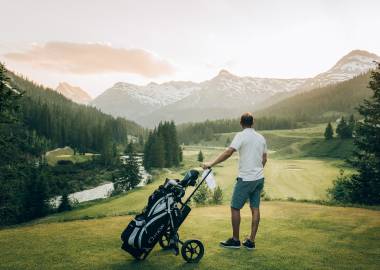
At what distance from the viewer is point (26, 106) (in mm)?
185500

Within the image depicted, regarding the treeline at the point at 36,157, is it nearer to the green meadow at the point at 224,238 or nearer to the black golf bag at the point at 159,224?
the green meadow at the point at 224,238

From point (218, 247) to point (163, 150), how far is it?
4221 inches

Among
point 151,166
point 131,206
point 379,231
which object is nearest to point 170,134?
point 151,166

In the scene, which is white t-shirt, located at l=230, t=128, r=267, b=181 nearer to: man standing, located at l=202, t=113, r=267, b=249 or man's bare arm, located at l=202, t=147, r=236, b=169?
man standing, located at l=202, t=113, r=267, b=249

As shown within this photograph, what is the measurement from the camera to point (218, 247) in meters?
9.13

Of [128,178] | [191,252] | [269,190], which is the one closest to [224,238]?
[191,252]

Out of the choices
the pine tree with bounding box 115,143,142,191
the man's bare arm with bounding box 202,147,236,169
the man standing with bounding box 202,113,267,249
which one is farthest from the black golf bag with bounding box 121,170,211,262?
the pine tree with bounding box 115,143,142,191

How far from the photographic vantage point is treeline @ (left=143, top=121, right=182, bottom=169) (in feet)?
376

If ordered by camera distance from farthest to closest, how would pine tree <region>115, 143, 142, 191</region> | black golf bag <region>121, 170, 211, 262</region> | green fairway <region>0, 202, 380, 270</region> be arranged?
pine tree <region>115, 143, 142, 191</region>, black golf bag <region>121, 170, 211, 262</region>, green fairway <region>0, 202, 380, 270</region>

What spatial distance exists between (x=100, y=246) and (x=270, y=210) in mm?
7829

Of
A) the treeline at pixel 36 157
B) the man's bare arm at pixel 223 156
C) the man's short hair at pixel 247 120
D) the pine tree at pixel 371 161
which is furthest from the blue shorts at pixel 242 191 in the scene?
the treeline at pixel 36 157

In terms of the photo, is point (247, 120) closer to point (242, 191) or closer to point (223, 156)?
point (223, 156)

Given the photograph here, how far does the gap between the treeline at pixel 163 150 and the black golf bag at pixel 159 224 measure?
348 feet

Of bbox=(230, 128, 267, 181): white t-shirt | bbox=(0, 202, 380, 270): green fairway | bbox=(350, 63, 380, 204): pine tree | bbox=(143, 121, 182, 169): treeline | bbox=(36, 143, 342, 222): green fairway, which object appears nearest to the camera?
bbox=(0, 202, 380, 270): green fairway
